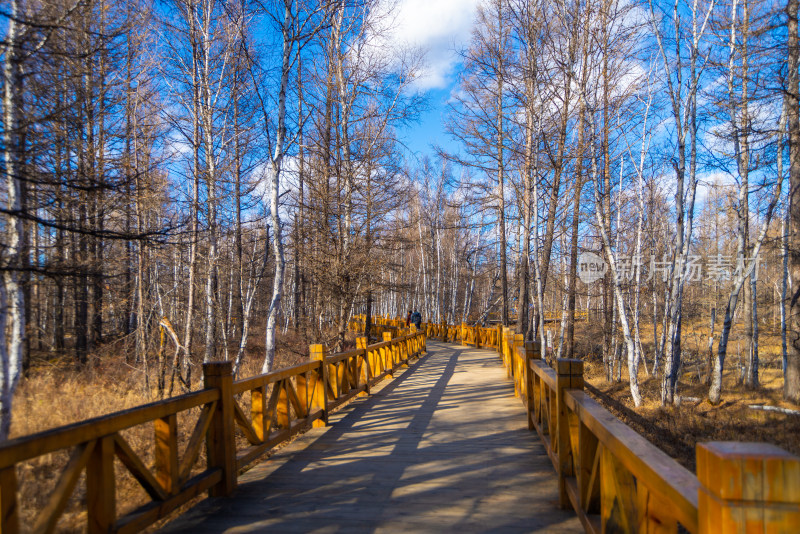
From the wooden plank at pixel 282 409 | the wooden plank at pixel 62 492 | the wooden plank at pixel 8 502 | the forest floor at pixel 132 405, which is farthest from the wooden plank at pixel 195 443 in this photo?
the wooden plank at pixel 282 409

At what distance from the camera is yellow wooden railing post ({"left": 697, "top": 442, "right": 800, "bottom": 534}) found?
1.35 metres

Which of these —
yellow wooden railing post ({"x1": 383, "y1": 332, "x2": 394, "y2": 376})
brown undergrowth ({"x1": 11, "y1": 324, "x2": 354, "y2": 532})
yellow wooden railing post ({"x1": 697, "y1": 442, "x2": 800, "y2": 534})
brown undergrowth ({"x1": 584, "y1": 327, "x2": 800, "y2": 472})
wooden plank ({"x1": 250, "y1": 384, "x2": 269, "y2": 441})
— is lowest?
brown undergrowth ({"x1": 584, "y1": 327, "x2": 800, "y2": 472})

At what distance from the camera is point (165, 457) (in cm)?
347

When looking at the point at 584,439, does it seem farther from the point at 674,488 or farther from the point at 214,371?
the point at 214,371

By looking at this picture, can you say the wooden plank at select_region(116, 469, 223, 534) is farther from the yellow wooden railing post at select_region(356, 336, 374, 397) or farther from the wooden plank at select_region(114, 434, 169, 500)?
the yellow wooden railing post at select_region(356, 336, 374, 397)

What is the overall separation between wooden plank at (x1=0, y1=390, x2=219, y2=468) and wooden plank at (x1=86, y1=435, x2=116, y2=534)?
10 centimetres

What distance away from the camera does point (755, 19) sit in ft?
30.8

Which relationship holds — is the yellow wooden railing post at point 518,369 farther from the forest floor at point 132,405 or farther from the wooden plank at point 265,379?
the wooden plank at point 265,379

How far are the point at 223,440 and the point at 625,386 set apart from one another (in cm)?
1645

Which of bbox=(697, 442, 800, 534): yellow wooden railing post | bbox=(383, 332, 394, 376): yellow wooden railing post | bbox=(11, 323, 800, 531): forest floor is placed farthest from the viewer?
bbox=(383, 332, 394, 376): yellow wooden railing post

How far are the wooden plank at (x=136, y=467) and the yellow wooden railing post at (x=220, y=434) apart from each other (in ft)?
2.55

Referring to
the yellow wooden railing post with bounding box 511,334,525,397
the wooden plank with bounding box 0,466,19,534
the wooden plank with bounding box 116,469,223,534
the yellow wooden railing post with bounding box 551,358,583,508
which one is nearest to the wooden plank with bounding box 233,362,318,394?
the wooden plank with bounding box 116,469,223,534

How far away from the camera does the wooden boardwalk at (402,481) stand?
367 cm

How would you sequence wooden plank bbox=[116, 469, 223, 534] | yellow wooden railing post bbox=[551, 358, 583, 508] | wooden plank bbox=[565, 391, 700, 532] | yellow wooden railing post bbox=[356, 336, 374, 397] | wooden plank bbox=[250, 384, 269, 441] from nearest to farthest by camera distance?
wooden plank bbox=[565, 391, 700, 532]
wooden plank bbox=[116, 469, 223, 534]
yellow wooden railing post bbox=[551, 358, 583, 508]
wooden plank bbox=[250, 384, 269, 441]
yellow wooden railing post bbox=[356, 336, 374, 397]
